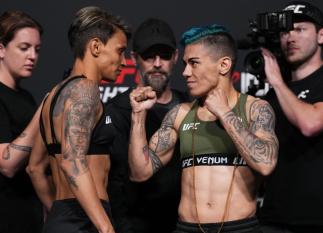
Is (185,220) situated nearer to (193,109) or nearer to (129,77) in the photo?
(193,109)

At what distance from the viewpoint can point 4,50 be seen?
3176mm

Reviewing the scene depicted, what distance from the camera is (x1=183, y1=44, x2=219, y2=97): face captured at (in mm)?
2834

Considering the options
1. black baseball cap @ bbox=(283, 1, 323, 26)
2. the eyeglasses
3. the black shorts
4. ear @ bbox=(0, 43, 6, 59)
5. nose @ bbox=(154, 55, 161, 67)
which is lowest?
the black shorts

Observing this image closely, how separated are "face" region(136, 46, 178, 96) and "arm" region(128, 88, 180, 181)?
51cm

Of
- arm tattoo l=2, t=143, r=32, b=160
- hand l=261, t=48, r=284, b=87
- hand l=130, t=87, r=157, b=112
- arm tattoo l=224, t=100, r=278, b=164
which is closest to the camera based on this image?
arm tattoo l=224, t=100, r=278, b=164

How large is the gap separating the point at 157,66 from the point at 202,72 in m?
0.66

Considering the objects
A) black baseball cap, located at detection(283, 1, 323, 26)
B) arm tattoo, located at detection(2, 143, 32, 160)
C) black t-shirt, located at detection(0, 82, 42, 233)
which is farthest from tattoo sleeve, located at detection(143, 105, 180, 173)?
black baseball cap, located at detection(283, 1, 323, 26)

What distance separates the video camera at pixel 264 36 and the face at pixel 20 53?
0.91 m

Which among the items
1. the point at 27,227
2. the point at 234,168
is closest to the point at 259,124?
the point at 234,168

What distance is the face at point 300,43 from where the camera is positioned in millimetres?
3191

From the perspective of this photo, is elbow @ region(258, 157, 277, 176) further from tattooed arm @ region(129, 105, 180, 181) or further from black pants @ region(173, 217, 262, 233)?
tattooed arm @ region(129, 105, 180, 181)

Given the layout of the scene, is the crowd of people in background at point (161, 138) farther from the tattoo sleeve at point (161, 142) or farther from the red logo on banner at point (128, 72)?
the red logo on banner at point (128, 72)

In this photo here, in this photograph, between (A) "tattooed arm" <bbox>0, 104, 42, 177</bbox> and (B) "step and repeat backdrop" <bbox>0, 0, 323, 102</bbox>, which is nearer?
(A) "tattooed arm" <bbox>0, 104, 42, 177</bbox>

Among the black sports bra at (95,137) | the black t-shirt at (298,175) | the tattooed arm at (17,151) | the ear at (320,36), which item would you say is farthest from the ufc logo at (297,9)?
the tattooed arm at (17,151)
